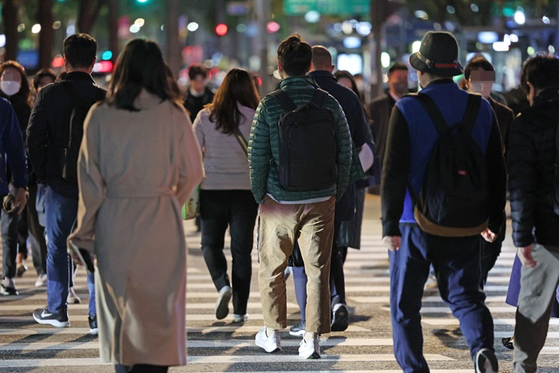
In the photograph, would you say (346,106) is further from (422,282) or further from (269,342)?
(422,282)

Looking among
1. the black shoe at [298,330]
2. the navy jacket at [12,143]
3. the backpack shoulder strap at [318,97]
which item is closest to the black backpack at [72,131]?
the navy jacket at [12,143]

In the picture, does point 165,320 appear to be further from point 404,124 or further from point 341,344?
point 341,344

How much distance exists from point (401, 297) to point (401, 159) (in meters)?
0.75

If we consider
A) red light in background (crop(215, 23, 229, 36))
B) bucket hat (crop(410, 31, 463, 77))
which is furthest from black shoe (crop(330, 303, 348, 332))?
red light in background (crop(215, 23, 229, 36))

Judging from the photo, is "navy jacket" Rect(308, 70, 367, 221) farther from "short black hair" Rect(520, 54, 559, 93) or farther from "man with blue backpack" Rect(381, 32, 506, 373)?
"man with blue backpack" Rect(381, 32, 506, 373)

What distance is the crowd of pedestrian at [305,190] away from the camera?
227 inches

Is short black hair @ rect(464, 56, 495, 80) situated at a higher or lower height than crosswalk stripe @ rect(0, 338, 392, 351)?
higher

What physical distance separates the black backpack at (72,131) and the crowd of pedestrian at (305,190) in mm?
11

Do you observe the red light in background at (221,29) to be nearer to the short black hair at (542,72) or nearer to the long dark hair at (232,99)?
the long dark hair at (232,99)

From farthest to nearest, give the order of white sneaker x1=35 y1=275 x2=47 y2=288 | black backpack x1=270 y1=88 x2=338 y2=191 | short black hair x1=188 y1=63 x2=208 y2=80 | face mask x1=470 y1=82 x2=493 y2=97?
1. short black hair x1=188 y1=63 x2=208 y2=80
2. white sneaker x1=35 y1=275 x2=47 y2=288
3. face mask x1=470 y1=82 x2=493 y2=97
4. black backpack x1=270 y1=88 x2=338 y2=191

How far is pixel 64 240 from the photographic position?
28.7 feet

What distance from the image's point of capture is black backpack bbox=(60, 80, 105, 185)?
829cm

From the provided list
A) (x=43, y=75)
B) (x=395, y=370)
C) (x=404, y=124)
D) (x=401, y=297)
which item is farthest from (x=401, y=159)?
(x=43, y=75)

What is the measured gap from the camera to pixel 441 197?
20.4ft
